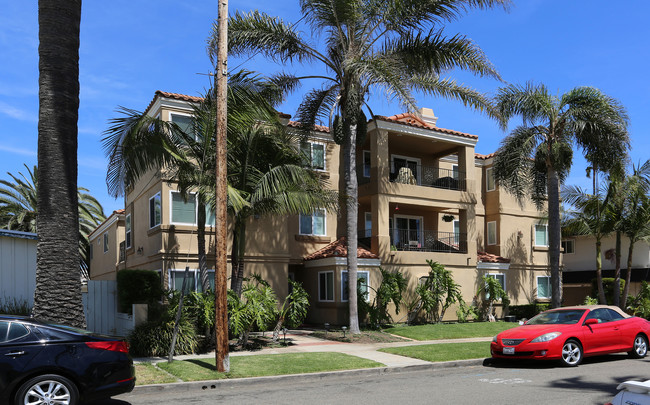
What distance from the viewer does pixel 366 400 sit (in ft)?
30.5

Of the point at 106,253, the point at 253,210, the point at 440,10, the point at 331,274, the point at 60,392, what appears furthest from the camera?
the point at 106,253

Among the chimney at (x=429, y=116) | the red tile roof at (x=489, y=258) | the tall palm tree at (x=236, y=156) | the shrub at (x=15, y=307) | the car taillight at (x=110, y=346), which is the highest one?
the chimney at (x=429, y=116)

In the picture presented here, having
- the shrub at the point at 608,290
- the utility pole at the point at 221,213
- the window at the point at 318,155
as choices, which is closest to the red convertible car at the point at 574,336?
the utility pole at the point at 221,213

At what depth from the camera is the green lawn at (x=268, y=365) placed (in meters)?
11.4

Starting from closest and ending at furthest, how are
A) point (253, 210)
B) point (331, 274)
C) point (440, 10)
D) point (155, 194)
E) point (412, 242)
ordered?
point (253, 210) → point (440, 10) → point (155, 194) → point (331, 274) → point (412, 242)

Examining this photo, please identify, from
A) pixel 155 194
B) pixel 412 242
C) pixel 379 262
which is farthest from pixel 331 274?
pixel 155 194

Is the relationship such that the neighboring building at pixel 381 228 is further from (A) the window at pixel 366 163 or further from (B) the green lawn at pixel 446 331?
(B) the green lawn at pixel 446 331

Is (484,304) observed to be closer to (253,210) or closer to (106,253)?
(253,210)

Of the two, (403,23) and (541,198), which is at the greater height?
(403,23)

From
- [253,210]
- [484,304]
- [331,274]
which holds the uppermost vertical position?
[253,210]

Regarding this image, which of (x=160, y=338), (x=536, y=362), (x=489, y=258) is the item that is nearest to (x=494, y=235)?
(x=489, y=258)

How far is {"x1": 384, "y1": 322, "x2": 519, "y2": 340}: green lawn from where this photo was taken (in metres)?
19.4

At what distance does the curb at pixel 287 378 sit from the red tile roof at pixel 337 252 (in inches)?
339

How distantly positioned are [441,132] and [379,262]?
6839 mm
